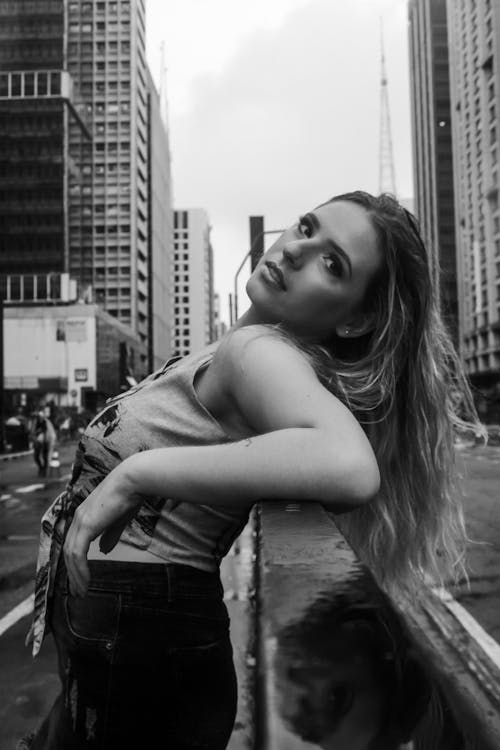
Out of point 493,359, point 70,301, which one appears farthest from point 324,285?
point 70,301

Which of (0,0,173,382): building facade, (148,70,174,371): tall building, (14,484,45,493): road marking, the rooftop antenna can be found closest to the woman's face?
(14,484,45,493): road marking

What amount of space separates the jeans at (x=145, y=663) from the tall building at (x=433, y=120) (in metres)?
106

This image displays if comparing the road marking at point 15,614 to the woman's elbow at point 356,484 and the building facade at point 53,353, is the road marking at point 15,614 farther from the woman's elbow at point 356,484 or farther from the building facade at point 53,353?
the building facade at point 53,353

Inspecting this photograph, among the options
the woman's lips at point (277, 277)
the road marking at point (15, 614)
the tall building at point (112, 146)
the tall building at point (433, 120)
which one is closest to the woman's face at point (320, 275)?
the woman's lips at point (277, 277)

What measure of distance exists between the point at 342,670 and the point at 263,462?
1.07 feet

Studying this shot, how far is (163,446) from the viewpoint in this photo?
1.42m

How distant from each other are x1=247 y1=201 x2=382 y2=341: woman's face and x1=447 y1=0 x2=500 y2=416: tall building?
6472cm

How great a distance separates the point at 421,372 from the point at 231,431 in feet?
1.41

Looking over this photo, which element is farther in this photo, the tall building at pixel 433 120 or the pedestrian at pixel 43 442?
the tall building at pixel 433 120

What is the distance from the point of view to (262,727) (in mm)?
674

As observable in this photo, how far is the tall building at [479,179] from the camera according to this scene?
222ft

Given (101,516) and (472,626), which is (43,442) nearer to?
(472,626)

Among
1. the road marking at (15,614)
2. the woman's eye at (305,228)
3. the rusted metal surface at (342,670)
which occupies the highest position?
the woman's eye at (305,228)

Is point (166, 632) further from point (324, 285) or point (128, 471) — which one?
point (324, 285)
